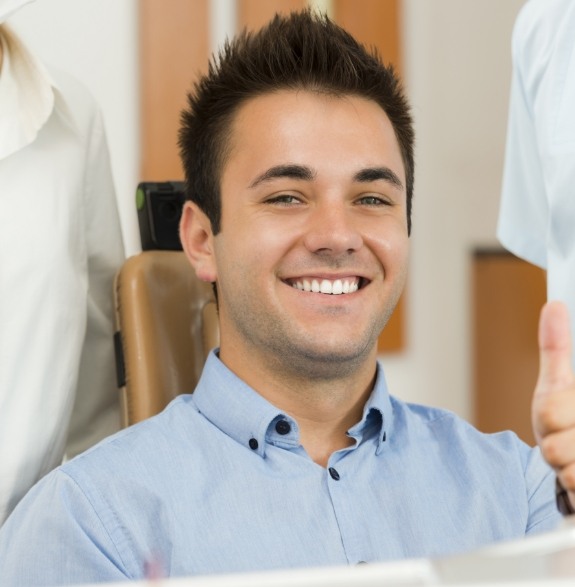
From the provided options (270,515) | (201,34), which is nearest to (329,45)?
(270,515)

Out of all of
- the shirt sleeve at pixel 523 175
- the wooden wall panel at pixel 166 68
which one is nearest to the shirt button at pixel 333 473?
the shirt sleeve at pixel 523 175

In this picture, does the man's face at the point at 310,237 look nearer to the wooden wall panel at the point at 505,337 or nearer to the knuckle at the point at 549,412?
the knuckle at the point at 549,412

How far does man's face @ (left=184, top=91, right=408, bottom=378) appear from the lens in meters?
1.30

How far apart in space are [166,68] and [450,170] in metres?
1.50

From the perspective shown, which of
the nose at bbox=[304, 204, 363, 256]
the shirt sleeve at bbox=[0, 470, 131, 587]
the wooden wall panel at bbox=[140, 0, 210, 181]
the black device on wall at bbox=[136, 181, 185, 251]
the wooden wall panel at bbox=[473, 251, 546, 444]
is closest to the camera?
the shirt sleeve at bbox=[0, 470, 131, 587]

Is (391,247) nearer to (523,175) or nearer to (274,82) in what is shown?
(274,82)

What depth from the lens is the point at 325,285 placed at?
1310mm

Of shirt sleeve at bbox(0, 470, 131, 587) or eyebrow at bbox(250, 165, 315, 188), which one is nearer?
shirt sleeve at bbox(0, 470, 131, 587)

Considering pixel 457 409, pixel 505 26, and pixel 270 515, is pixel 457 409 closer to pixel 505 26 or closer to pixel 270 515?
pixel 505 26

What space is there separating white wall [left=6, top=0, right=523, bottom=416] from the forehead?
2.54 meters

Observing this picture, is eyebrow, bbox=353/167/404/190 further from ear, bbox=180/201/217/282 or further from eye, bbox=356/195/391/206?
ear, bbox=180/201/217/282

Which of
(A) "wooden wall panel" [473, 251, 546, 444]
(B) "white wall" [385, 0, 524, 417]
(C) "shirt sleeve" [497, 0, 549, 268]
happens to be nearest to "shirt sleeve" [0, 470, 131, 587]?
(C) "shirt sleeve" [497, 0, 549, 268]

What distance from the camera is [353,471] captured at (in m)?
1.32

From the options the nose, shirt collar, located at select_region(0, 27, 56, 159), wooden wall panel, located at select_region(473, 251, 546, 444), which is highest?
shirt collar, located at select_region(0, 27, 56, 159)
